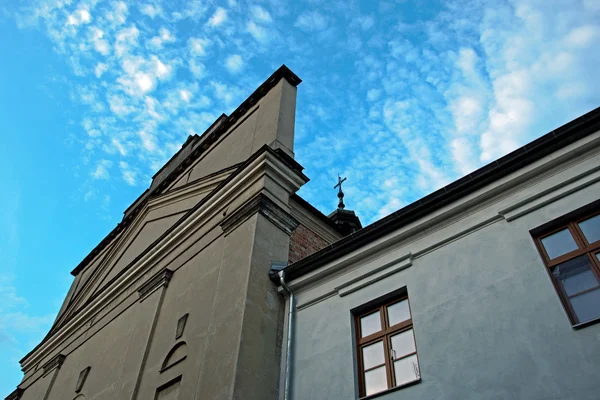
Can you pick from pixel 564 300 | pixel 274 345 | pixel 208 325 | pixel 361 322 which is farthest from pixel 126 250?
pixel 564 300

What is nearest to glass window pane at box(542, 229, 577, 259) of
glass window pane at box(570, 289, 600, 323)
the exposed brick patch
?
glass window pane at box(570, 289, 600, 323)

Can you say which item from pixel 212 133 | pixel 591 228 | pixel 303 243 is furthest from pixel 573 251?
pixel 212 133

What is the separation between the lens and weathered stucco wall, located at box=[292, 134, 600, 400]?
5621mm

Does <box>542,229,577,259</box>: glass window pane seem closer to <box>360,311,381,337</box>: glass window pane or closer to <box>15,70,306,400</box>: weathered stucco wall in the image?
<box>360,311,381,337</box>: glass window pane

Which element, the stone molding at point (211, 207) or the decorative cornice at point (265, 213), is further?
the stone molding at point (211, 207)

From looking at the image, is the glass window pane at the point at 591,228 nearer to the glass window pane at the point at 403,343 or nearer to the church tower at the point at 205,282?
the glass window pane at the point at 403,343

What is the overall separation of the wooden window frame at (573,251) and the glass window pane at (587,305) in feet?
0.13

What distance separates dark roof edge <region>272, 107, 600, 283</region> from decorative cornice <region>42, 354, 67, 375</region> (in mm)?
8918

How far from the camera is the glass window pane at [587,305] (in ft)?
18.8

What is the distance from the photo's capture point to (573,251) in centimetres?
631

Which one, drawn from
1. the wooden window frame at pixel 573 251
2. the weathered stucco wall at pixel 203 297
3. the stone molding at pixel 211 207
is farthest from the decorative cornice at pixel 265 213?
the wooden window frame at pixel 573 251

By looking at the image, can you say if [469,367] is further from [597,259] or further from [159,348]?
[159,348]

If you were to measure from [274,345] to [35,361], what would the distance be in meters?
12.2

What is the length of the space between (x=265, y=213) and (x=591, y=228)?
559 cm
